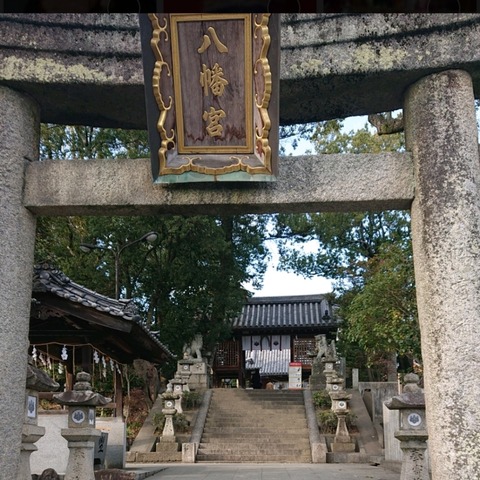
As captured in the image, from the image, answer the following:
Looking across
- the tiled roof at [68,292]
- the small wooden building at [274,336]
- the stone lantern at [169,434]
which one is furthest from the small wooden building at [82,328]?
the small wooden building at [274,336]

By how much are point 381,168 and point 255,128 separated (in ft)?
3.80

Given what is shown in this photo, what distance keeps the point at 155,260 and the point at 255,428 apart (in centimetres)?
771

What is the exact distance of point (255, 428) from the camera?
20.9 metres

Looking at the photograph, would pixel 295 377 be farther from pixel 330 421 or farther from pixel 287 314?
pixel 330 421

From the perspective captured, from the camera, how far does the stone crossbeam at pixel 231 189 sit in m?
5.34

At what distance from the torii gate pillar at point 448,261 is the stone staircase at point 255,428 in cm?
1411

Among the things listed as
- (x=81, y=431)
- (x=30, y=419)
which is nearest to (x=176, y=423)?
(x=81, y=431)

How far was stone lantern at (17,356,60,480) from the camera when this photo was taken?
262 inches

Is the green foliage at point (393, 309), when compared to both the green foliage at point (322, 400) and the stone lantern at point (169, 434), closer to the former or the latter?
the green foliage at point (322, 400)

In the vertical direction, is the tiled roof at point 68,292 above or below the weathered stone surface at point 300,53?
below

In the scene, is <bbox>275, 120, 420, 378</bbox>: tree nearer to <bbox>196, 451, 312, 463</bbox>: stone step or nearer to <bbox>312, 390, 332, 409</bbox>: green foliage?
<bbox>312, 390, 332, 409</bbox>: green foliage

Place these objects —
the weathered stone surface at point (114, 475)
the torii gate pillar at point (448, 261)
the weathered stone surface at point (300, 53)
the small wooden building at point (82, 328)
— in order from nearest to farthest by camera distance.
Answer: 1. the torii gate pillar at point (448, 261)
2. the weathered stone surface at point (300, 53)
3. the weathered stone surface at point (114, 475)
4. the small wooden building at point (82, 328)

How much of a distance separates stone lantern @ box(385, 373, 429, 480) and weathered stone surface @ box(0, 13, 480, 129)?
14.6ft

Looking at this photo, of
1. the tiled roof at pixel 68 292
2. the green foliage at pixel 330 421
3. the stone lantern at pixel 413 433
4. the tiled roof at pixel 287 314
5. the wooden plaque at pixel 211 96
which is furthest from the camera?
the tiled roof at pixel 287 314
